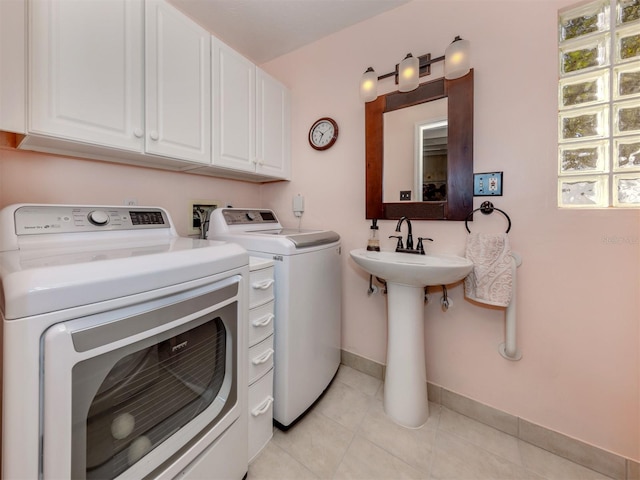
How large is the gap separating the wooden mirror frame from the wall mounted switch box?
0.08 ft

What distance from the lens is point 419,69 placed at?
1501 mm

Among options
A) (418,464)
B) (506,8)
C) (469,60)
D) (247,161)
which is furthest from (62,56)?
(418,464)

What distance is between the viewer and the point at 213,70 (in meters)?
1.48

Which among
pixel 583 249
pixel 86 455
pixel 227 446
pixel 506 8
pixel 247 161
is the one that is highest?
pixel 506 8

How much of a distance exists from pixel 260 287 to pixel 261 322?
0.55ft

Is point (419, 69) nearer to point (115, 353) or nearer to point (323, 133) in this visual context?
point (323, 133)

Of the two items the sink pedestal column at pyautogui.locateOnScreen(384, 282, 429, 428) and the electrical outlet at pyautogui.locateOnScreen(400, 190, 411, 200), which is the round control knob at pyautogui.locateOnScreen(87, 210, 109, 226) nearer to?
the sink pedestal column at pyautogui.locateOnScreen(384, 282, 429, 428)

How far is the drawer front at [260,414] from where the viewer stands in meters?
1.13

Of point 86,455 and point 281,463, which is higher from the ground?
point 86,455

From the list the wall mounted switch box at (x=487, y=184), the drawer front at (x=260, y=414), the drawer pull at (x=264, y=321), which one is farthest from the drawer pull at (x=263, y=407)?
the wall mounted switch box at (x=487, y=184)

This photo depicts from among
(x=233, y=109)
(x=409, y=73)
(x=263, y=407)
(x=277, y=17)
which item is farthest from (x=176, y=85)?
(x=263, y=407)

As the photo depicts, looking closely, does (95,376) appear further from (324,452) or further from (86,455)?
(324,452)

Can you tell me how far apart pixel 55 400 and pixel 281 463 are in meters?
0.99

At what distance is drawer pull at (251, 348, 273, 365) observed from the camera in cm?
114
